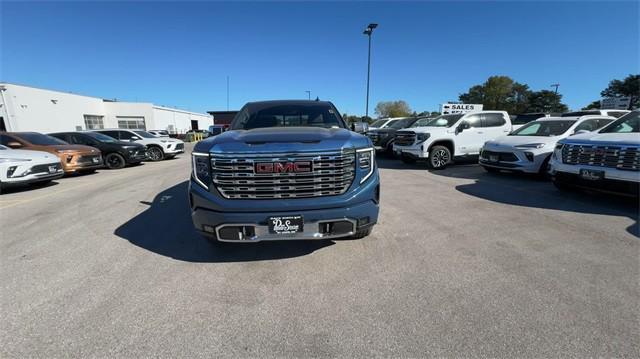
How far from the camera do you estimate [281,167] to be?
110 inches

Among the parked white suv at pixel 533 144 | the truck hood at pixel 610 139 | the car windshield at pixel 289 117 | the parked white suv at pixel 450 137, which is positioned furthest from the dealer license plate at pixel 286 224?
the parked white suv at pixel 450 137

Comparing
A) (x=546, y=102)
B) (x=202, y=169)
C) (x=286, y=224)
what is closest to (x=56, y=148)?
(x=202, y=169)

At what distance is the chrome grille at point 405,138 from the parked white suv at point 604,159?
14.4 feet

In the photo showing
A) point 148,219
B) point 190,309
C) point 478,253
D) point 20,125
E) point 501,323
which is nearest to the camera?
point 501,323

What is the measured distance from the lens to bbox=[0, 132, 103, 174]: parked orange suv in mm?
9328

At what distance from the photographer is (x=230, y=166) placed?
2.81m

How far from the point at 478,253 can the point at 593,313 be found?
112 centimetres

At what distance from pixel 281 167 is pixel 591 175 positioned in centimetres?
523

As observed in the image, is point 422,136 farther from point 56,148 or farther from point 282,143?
point 56,148

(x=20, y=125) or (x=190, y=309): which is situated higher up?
(x=20, y=125)

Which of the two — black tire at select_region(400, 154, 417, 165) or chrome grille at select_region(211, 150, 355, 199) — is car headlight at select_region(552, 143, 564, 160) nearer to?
black tire at select_region(400, 154, 417, 165)

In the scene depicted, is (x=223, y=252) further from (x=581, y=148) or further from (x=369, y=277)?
(x=581, y=148)

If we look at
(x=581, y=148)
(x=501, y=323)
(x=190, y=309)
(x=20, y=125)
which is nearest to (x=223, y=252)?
(x=190, y=309)

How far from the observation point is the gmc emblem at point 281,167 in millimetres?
2777
